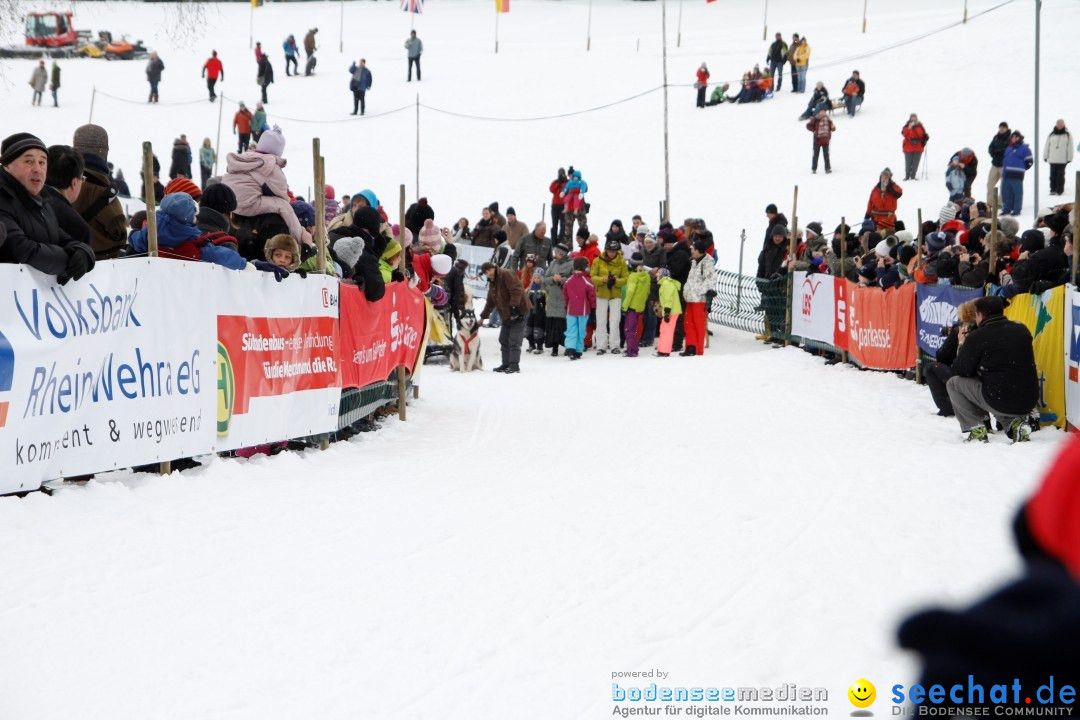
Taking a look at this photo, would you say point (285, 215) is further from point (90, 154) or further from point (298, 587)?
point (298, 587)

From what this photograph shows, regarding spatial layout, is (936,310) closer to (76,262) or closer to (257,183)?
(257,183)

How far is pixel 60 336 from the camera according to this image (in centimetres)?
639

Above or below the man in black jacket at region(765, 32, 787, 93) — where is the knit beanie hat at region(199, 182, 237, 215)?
below

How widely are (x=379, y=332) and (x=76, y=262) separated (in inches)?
184

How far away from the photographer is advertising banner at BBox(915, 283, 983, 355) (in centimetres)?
1243

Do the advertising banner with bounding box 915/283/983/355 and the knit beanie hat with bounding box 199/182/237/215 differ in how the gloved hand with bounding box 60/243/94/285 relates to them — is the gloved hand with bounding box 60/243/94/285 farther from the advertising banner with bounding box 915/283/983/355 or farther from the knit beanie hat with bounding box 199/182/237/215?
the advertising banner with bounding box 915/283/983/355

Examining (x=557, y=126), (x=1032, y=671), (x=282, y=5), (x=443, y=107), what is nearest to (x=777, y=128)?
(x=557, y=126)

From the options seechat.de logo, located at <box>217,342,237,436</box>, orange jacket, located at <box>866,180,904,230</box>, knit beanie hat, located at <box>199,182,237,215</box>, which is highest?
orange jacket, located at <box>866,180,904,230</box>

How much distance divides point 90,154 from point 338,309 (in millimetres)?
2654

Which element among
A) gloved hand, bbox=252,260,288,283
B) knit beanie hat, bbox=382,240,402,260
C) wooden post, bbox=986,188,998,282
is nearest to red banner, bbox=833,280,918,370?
wooden post, bbox=986,188,998,282

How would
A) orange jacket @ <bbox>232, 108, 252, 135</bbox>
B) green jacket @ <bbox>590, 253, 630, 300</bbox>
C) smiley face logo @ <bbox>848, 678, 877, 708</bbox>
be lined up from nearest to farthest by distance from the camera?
smiley face logo @ <bbox>848, 678, 877, 708</bbox> < green jacket @ <bbox>590, 253, 630, 300</bbox> < orange jacket @ <bbox>232, 108, 252, 135</bbox>

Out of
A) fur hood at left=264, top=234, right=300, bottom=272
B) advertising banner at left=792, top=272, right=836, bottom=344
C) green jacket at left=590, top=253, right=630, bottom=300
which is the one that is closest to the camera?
fur hood at left=264, top=234, right=300, bottom=272

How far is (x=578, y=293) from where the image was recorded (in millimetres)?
19062

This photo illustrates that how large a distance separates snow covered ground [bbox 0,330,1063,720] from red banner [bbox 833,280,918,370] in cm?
412
